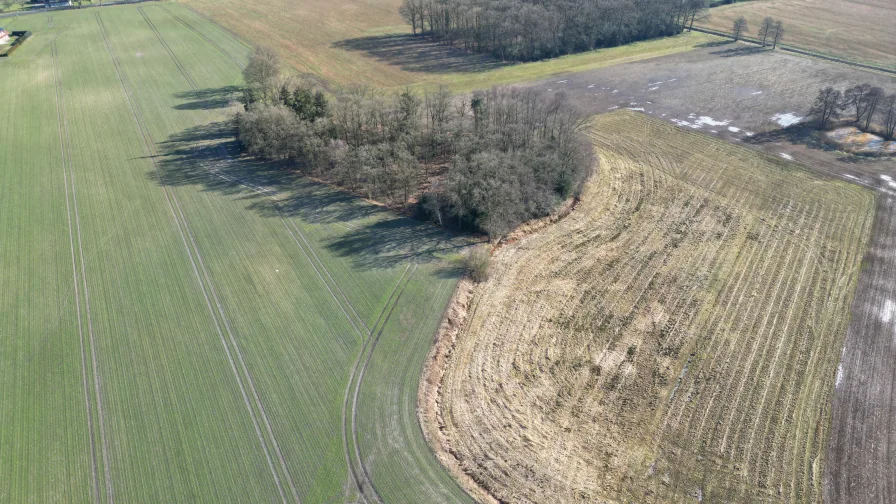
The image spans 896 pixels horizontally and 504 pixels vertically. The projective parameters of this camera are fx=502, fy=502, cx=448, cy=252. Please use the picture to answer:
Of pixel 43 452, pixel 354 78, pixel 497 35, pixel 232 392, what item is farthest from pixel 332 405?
pixel 497 35

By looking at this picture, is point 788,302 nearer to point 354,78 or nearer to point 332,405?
point 332,405

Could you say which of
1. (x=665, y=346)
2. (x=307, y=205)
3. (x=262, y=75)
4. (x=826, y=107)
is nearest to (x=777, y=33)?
(x=826, y=107)

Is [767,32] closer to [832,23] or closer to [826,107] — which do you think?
[832,23]

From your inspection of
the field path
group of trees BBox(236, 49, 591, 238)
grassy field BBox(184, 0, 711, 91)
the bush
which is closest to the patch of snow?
group of trees BBox(236, 49, 591, 238)

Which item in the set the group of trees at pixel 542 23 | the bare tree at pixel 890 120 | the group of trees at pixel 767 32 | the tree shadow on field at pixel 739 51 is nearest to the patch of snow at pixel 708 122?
the bare tree at pixel 890 120

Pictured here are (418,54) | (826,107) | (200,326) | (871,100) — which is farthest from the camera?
(418,54)

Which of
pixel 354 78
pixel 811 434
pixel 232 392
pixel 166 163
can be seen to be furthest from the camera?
pixel 354 78
